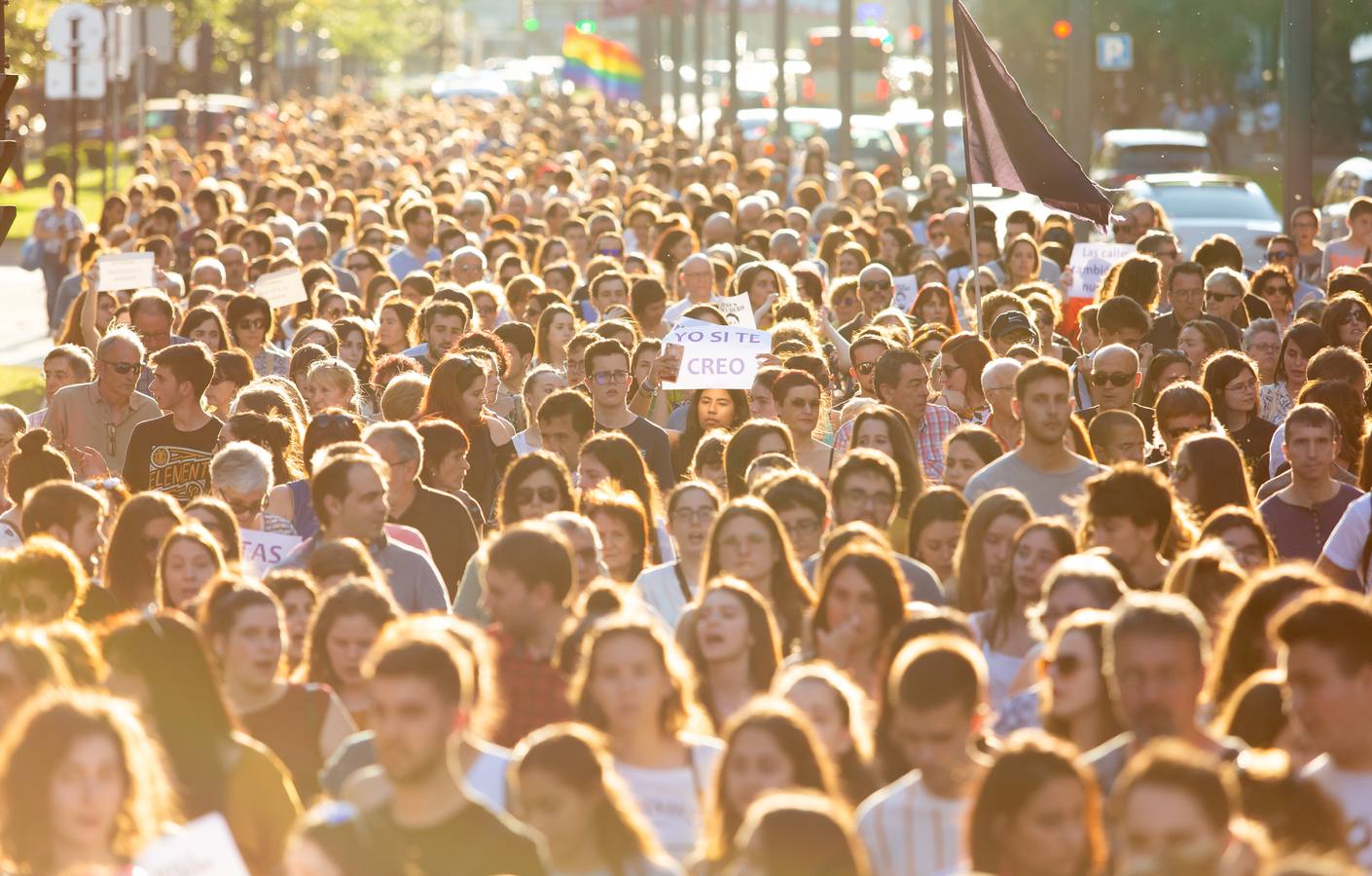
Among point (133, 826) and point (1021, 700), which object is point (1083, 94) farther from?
point (133, 826)

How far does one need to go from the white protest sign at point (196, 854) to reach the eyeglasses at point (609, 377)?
6127 millimetres

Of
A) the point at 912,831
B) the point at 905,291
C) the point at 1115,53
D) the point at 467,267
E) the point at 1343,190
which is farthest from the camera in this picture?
the point at 1115,53

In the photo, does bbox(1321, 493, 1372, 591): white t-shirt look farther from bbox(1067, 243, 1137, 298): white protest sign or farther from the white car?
the white car

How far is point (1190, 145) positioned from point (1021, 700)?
3328 cm

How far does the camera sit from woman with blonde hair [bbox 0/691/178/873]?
5.39 m

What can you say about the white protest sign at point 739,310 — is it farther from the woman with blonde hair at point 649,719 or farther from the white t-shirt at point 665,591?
the woman with blonde hair at point 649,719

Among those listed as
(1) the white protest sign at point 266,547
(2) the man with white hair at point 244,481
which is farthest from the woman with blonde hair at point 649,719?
(2) the man with white hair at point 244,481

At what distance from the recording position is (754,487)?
939 cm

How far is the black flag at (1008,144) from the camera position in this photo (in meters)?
14.9

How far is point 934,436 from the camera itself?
38.3 ft

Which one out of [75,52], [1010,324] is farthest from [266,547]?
[75,52]

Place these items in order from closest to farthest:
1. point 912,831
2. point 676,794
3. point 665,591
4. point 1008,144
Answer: point 912,831 < point 676,794 < point 665,591 < point 1008,144

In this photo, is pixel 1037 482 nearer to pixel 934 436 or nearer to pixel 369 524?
pixel 934 436

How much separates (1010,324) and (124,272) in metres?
5.64
